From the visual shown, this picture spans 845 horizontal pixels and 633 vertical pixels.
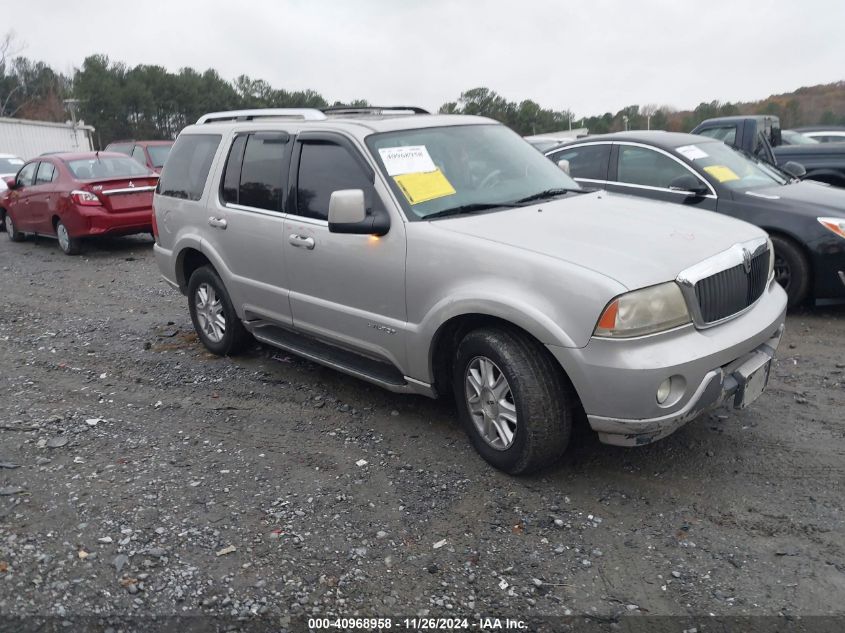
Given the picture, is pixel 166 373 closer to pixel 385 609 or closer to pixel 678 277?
pixel 385 609

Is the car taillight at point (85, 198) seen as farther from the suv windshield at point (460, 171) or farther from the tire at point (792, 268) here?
the tire at point (792, 268)

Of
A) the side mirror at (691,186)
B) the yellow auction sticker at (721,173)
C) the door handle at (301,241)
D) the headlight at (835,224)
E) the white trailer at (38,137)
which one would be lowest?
the headlight at (835,224)

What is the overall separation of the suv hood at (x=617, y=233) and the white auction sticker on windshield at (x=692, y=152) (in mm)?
2826

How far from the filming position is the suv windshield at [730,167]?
6926 mm

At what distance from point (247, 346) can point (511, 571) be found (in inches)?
140

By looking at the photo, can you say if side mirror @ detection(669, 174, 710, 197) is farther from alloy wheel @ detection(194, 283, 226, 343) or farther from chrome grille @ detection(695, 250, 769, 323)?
alloy wheel @ detection(194, 283, 226, 343)

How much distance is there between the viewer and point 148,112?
129ft

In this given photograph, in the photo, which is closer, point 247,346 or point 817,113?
point 247,346

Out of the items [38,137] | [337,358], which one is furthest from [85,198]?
[38,137]

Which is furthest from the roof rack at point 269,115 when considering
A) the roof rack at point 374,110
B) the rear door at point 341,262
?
the rear door at point 341,262

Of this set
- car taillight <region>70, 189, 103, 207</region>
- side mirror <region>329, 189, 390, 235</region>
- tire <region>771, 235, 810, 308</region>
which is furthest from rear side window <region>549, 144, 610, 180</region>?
car taillight <region>70, 189, 103, 207</region>

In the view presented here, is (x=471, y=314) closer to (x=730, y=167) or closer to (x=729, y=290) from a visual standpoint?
(x=729, y=290)

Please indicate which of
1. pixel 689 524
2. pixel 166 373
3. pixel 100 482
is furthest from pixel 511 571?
pixel 166 373

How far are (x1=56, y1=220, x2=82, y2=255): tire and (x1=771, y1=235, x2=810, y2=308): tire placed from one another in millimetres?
9800
